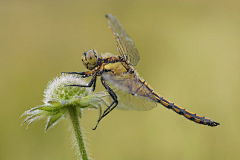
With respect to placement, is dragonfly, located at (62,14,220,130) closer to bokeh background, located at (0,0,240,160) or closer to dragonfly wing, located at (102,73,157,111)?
dragonfly wing, located at (102,73,157,111)

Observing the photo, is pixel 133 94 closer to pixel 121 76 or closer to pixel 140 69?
pixel 121 76

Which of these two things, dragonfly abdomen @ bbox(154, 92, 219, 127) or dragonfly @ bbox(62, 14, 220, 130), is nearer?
dragonfly @ bbox(62, 14, 220, 130)

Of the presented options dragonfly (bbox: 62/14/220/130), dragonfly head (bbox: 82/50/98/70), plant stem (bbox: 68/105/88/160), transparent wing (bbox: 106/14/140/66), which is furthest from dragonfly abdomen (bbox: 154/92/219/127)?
plant stem (bbox: 68/105/88/160)

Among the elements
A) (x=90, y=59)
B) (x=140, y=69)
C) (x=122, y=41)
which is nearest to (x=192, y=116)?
(x=122, y=41)

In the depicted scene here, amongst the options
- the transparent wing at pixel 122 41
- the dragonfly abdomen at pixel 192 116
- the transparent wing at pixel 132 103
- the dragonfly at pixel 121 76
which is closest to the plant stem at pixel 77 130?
the dragonfly at pixel 121 76

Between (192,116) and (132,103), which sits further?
(192,116)

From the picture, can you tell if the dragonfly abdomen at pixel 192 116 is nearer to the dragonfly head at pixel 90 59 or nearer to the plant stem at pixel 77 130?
the dragonfly head at pixel 90 59
